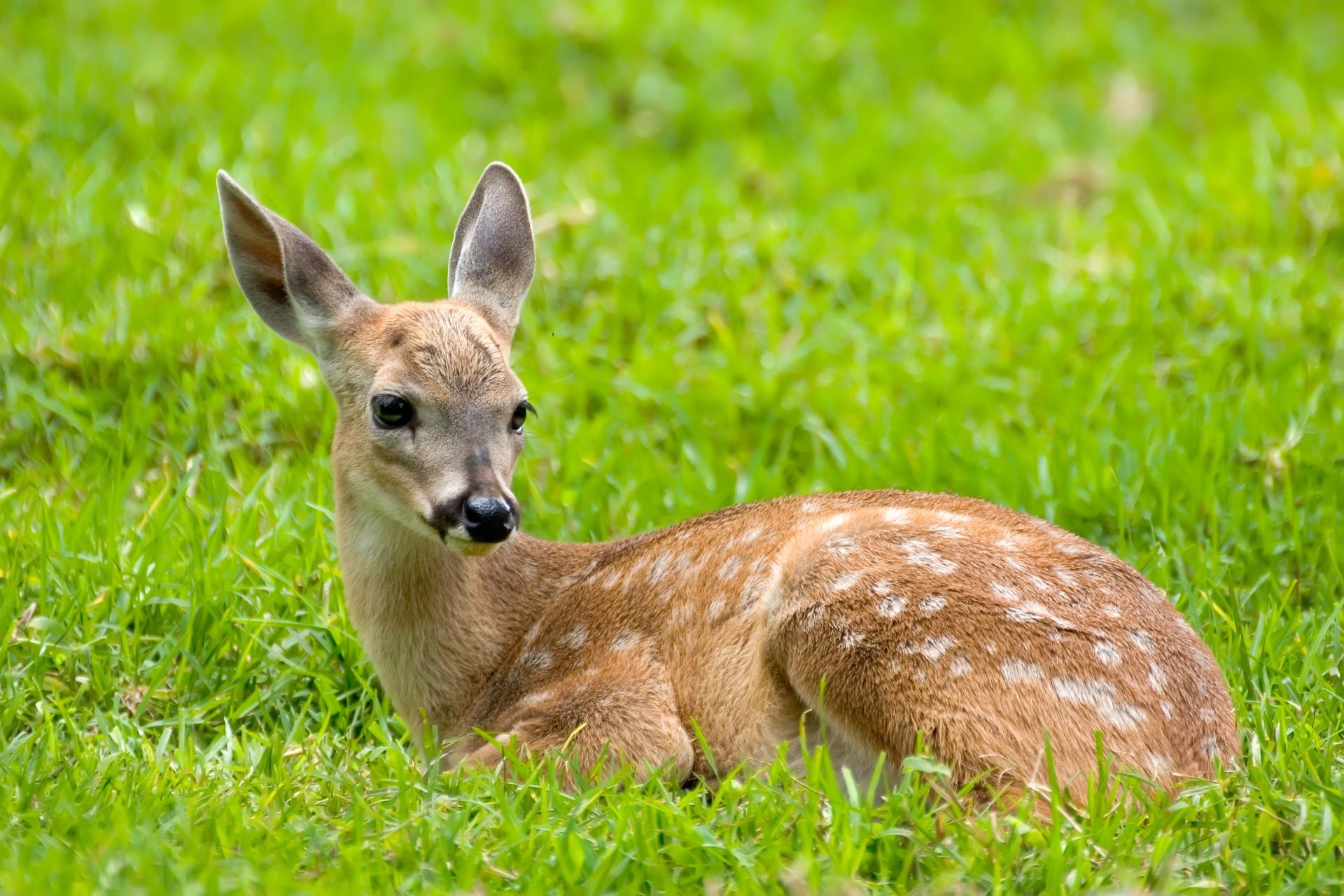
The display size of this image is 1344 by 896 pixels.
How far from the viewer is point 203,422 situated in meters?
6.05

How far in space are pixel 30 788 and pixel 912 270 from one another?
4761 millimetres

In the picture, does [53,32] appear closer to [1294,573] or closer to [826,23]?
[826,23]

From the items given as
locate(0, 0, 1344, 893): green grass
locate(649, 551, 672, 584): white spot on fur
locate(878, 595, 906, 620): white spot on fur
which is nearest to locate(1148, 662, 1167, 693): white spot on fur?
locate(0, 0, 1344, 893): green grass

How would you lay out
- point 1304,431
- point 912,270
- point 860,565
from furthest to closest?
point 912,270, point 1304,431, point 860,565

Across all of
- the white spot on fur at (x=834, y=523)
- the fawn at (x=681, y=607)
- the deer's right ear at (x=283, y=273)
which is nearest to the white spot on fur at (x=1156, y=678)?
the fawn at (x=681, y=607)

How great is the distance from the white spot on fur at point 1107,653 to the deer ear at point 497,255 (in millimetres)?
1982

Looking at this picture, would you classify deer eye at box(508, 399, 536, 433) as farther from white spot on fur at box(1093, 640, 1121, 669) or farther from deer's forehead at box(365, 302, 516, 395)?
white spot on fur at box(1093, 640, 1121, 669)

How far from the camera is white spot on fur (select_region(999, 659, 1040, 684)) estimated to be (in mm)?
3951

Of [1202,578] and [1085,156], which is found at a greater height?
[1085,156]

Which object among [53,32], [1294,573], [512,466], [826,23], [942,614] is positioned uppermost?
[53,32]

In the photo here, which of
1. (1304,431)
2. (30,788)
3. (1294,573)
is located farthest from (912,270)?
(30,788)

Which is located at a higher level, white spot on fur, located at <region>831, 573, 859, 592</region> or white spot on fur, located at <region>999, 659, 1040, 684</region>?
white spot on fur, located at <region>831, 573, 859, 592</region>

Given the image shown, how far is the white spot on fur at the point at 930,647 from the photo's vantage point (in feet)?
13.1

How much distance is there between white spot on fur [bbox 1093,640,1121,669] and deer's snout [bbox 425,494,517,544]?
1.47 meters
